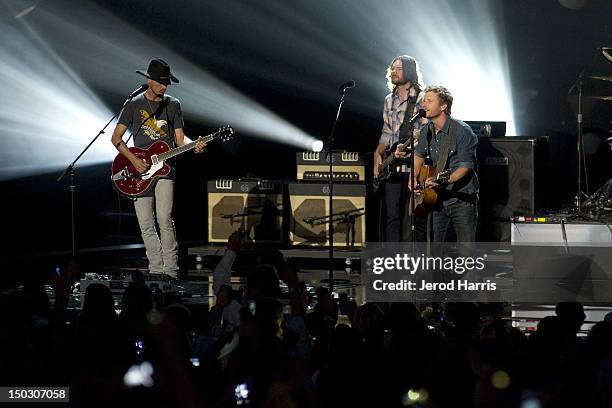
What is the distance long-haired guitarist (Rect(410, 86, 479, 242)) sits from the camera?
8.45m

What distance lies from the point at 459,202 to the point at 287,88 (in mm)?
5243

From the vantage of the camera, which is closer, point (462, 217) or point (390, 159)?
point (462, 217)

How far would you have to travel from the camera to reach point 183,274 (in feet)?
36.5

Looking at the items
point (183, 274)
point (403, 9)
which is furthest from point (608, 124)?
point (183, 274)

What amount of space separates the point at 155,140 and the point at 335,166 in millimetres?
2465

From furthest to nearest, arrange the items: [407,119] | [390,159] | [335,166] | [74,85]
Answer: [74,85], [335,166], [407,119], [390,159]

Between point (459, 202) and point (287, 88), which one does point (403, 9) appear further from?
point (459, 202)

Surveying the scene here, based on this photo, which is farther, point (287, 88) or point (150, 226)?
point (287, 88)

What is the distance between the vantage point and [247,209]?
38.4 ft

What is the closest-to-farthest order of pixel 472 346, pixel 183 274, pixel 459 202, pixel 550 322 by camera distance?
pixel 472 346, pixel 550 322, pixel 459 202, pixel 183 274

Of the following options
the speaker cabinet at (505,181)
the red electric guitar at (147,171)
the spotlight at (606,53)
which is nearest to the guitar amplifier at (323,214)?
the speaker cabinet at (505,181)

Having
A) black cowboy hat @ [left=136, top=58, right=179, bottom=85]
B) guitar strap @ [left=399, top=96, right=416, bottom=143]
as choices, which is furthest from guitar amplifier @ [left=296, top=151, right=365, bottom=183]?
black cowboy hat @ [left=136, top=58, right=179, bottom=85]

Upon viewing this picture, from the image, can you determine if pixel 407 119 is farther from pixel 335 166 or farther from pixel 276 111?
pixel 276 111

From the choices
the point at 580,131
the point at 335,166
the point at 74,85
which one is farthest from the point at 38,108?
the point at 580,131
